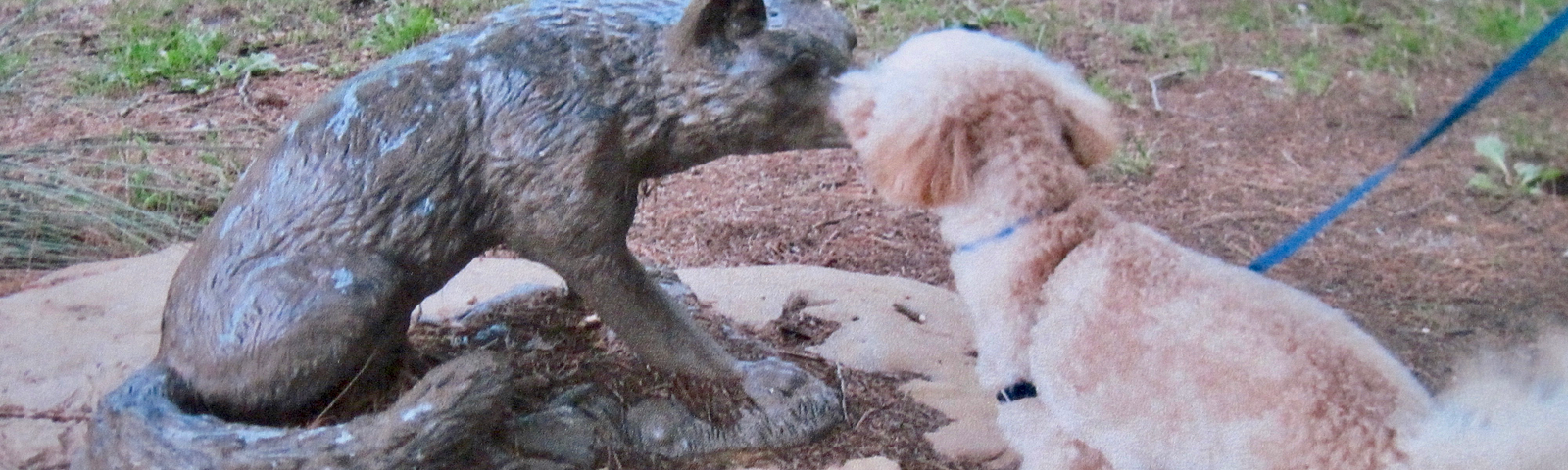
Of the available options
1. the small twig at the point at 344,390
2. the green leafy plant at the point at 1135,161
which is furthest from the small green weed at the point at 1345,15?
the small twig at the point at 344,390

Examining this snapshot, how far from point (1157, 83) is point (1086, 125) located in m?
4.06

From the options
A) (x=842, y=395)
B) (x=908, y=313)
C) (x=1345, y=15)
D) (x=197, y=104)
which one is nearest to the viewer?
(x=842, y=395)

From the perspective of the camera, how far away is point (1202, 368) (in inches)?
89.0

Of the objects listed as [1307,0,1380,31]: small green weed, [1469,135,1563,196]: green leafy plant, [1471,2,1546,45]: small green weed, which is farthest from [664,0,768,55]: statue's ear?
[1307,0,1380,31]: small green weed

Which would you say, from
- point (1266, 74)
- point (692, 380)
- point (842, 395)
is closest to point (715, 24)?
point (692, 380)

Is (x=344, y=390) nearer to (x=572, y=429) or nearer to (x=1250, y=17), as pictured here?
(x=572, y=429)

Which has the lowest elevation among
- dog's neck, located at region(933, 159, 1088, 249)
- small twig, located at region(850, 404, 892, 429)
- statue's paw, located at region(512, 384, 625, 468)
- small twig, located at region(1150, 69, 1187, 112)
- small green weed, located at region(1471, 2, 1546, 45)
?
small twig, located at region(1150, 69, 1187, 112)

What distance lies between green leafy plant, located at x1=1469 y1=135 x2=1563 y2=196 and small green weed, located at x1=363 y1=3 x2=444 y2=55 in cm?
500

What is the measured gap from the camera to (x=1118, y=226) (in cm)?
257

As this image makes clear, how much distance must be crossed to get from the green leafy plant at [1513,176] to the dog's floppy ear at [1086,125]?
3284 millimetres

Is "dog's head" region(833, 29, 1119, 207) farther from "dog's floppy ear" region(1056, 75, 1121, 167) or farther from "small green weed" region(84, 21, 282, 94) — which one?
"small green weed" region(84, 21, 282, 94)

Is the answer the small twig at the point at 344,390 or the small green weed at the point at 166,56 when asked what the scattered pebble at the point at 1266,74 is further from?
the small green weed at the point at 166,56

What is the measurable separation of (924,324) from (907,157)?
1.55 m

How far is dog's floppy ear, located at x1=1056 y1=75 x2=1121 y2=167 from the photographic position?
2.57 m
